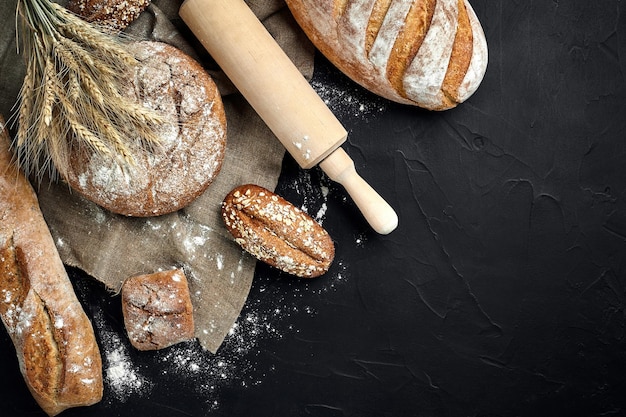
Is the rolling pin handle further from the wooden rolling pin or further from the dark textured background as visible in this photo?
the dark textured background

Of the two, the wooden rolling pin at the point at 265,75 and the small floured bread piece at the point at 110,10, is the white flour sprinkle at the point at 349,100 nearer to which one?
the wooden rolling pin at the point at 265,75

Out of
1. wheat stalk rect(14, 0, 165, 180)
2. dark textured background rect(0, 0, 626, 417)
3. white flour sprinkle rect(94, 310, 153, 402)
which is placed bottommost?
dark textured background rect(0, 0, 626, 417)

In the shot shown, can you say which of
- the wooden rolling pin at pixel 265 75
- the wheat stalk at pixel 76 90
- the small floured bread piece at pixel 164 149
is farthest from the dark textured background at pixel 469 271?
the wheat stalk at pixel 76 90

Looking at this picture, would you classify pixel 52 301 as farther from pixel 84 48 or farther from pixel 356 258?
pixel 356 258

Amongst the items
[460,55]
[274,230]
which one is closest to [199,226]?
[274,230]

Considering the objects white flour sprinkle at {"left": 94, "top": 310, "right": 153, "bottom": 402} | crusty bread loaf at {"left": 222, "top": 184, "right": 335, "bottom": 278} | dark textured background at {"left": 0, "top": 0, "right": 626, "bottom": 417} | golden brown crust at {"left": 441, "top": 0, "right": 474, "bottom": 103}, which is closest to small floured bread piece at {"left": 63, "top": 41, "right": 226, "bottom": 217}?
crusty bread loaf at {"left": 222, "top": 184, "right": 335, "bottom": 278}

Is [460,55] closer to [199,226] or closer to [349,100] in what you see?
[349,100]
